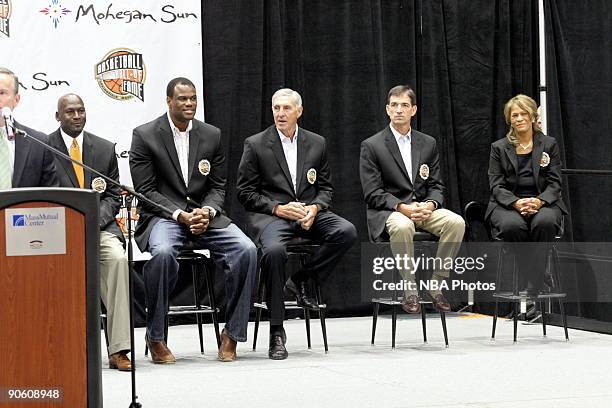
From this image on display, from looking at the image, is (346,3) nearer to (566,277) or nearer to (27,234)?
(566,277)

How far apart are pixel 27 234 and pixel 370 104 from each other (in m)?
4.20

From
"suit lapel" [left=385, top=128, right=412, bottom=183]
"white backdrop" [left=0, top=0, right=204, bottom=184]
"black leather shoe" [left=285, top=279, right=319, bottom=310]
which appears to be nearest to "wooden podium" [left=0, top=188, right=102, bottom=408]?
"black leather shoe" [left=285, top=279, right=319, bottom=310]

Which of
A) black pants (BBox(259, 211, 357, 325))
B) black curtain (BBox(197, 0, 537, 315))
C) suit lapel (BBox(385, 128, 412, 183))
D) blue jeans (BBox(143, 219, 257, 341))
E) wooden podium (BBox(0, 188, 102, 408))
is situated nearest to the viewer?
wooden podium (BBox(0, 188, 102, 408))

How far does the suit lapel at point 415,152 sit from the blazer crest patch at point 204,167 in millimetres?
1245

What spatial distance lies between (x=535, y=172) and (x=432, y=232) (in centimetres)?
77

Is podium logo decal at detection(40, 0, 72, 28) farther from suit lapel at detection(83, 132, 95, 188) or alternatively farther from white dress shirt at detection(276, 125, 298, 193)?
white dress shirt at detection(276, 125, 298, 193)

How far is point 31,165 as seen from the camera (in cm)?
445

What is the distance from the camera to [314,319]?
6.61 m

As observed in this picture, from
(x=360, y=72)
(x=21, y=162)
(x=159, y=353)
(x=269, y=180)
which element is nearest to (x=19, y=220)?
(x=21, y=162)

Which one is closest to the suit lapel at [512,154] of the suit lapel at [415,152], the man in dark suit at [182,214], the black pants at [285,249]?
the suit lapel at [415,152]

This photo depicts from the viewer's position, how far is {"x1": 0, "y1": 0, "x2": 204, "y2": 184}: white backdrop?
19.2ft

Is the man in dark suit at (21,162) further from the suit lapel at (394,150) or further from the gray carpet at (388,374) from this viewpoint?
the suit lapel at (394,150)

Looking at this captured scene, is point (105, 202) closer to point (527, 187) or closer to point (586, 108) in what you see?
point (527, 187)

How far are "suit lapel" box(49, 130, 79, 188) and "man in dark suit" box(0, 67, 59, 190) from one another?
0.79 feet
